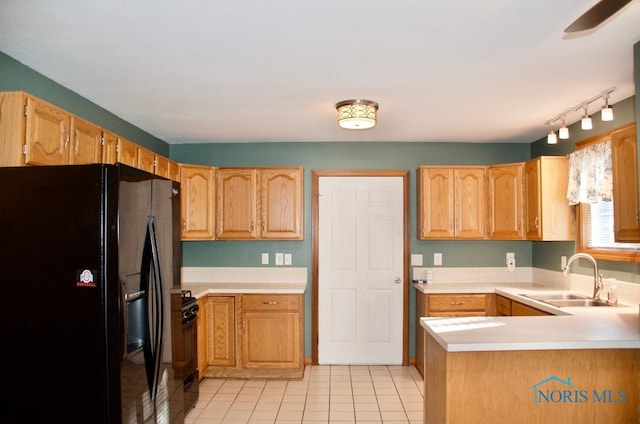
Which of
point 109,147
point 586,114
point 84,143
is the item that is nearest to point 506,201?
point 586,114

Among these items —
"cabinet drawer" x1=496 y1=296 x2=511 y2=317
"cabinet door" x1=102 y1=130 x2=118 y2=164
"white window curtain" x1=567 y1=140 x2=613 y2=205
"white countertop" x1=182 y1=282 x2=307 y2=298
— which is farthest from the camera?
"white countertop" x1=182 y1=282 x2=307 y2=298

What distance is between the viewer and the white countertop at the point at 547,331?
2.04 m

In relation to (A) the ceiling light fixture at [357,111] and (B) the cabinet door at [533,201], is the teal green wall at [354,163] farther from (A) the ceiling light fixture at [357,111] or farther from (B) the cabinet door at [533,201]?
(A) the ceiling light fixture at [357,111]

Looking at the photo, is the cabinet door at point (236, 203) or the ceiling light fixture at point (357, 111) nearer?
the ceiling light fixture at point (357, 111)

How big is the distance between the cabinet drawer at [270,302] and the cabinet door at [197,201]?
77 cm

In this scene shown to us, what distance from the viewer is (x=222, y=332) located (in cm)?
405

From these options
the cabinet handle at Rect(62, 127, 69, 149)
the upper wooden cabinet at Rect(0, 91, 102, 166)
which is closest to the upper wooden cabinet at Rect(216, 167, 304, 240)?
Result: the upper wooden cabinet at Rect(0, 91, 102, 166)

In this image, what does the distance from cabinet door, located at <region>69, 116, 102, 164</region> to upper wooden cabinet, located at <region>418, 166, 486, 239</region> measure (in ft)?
9.75

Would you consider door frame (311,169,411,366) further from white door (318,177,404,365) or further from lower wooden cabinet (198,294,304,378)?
lower wooden cabinet (198,294,304,378)

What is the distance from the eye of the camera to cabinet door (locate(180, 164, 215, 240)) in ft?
13.8

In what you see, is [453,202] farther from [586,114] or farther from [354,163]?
[586,114]

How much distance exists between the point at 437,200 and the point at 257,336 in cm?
225

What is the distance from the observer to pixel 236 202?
4344 millimetres

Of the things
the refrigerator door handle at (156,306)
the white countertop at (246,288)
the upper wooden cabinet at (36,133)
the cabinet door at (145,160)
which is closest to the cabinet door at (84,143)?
the upper wooden cabinet at (36,133)
